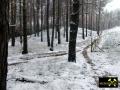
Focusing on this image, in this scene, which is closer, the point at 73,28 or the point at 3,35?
the point at 3,35

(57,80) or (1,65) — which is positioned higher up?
(1,65)

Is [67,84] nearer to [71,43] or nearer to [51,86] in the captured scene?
[51,86]

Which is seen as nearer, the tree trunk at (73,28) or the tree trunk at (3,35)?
the tree trunk at (3,35)

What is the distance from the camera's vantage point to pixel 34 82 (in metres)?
12.1

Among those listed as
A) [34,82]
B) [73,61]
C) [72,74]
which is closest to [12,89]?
[34,82]

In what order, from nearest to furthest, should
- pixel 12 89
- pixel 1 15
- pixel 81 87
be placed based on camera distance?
pixel 1 15
pixel 12 89
pixel 81 87

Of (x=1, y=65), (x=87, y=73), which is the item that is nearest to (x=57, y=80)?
(x=87, y=73)

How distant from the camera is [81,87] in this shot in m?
11.7

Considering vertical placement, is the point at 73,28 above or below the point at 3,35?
below

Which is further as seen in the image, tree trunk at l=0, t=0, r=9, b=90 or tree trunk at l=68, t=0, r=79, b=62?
tree trunk at l=68, t=0, r=79, b=62

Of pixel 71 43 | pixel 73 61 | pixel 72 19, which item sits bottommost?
pixel 73 61

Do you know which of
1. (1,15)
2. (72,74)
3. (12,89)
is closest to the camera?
(1,15)

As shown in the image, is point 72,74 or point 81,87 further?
point 72,74

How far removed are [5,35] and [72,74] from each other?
6.77 meters
